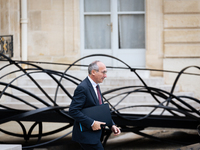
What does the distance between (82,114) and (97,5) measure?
6.38 m

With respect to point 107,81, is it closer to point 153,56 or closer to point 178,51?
point 153,56

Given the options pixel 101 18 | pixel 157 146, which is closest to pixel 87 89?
pixel 157 146

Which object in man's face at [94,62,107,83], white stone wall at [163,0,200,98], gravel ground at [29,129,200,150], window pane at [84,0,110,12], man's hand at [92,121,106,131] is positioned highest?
window pane at [84,0,110,12]

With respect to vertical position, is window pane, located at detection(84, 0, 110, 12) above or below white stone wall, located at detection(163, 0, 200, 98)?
above

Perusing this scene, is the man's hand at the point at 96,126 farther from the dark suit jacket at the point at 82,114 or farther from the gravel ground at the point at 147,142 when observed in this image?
the gravel ground at the point at 147,142

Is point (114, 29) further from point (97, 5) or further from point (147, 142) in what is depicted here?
point (147, 142)

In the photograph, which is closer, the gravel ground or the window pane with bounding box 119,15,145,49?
the gravel ground

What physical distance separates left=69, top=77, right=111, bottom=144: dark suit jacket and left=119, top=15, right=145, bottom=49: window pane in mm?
6087

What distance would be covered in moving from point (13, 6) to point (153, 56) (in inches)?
139

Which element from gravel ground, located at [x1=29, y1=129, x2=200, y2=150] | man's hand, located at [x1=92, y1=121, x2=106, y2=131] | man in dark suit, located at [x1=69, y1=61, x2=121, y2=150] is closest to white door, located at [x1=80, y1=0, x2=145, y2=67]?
gravel ground, located at [x1=29, y1=129, x2=200, y2=150]

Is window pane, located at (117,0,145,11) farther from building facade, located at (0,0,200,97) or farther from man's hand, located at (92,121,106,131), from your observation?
man's hand, located at (92,121,106,131)

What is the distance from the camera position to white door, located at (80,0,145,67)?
8.28 m

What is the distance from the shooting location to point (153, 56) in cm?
783

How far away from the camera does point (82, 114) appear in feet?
7.58
